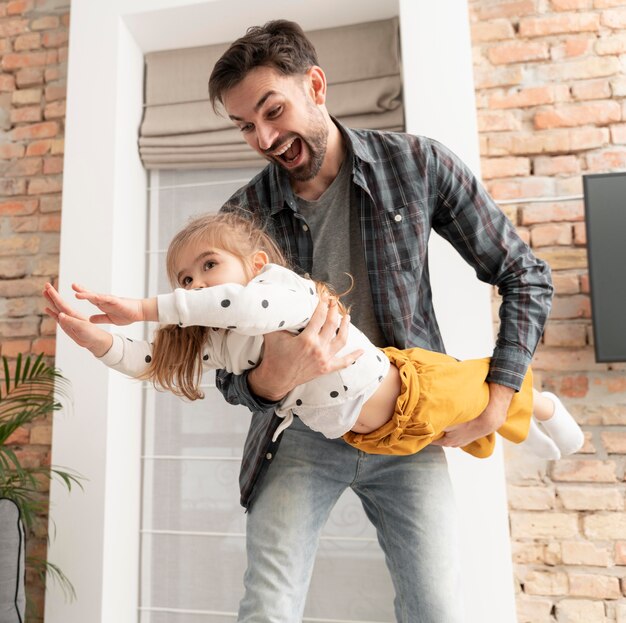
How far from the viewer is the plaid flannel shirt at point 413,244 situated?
4.71ft

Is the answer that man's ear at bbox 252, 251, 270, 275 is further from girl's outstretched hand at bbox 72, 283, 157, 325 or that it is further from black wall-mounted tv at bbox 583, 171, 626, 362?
black wall-mounted tv at bbox 583, 171, 626, 362

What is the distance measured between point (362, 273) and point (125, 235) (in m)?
1.30

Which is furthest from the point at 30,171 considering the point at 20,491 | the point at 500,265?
the point at 500,265

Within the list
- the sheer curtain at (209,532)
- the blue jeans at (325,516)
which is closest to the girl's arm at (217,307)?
the blue jeans at (325,516)

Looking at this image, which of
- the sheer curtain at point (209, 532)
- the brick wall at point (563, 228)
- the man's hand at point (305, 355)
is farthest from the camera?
the sheer curtain at point (209, 532)

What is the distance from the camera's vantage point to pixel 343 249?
1.51 meters

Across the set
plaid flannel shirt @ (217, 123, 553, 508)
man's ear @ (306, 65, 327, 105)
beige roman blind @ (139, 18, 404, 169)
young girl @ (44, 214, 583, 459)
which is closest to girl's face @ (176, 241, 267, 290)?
young girl @ (44, 214, 583, 459)

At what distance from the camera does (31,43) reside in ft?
8.85

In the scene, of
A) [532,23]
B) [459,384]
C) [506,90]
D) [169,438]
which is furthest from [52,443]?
[532,23]

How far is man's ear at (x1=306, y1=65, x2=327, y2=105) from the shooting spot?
1.54 meters

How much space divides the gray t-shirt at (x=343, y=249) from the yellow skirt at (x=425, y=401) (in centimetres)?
18

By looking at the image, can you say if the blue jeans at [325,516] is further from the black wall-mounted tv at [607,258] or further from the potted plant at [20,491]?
the potted plant at [20,491]

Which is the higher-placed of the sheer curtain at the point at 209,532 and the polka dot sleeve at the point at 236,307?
the polka dot sleeve at the point at 236,307

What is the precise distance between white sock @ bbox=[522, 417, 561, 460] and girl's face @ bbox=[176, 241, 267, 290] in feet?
2.92
